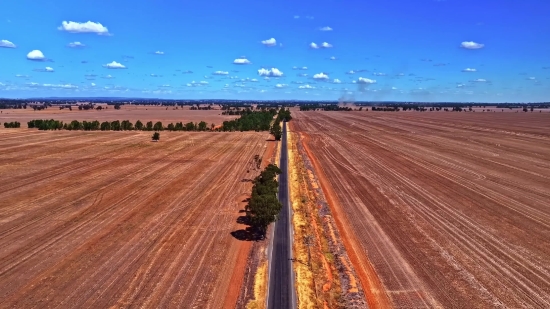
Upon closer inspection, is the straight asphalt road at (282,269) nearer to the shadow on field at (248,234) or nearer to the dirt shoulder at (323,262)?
the dirt shoulder at (323,262)

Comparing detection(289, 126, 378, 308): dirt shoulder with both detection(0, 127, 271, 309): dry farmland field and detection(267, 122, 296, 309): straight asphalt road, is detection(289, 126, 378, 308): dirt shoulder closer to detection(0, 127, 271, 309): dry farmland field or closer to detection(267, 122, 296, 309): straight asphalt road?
detection(267, 122, 296, 309): straight asphalt road

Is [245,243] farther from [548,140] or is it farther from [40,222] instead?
[548,140]

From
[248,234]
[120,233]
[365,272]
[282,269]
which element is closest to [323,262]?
[365,272]

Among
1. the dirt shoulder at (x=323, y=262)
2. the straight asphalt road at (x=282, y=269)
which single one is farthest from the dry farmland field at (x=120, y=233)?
the dirt shoulder at (x=323, y=262)

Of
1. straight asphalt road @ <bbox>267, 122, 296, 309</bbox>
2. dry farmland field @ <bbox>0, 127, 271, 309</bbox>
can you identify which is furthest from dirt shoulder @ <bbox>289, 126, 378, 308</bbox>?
dry farmland field @ <bbox>0, 127, 271, 309</bbox>

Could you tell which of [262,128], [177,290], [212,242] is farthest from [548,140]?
[177,290]

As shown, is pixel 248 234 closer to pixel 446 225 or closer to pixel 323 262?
pixel 323 262
